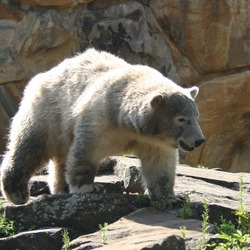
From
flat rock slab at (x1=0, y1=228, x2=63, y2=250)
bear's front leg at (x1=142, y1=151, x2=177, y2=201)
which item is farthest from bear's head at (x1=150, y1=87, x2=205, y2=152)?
flat rock slab at (x1=0, y1=228, x2=63, y2=250)

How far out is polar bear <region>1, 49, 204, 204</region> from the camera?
7285mm

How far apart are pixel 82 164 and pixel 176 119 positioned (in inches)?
36.4

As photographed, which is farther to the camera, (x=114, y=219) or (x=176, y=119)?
(x=176, y=119)

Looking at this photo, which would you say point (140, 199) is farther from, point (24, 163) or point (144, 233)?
point (24, 163)

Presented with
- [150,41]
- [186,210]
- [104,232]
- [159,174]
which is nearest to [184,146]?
[159,174]

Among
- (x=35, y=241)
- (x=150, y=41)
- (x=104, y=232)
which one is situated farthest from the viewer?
(x=150, y=41)

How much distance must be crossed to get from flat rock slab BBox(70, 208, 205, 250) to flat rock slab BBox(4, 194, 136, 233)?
222 mm

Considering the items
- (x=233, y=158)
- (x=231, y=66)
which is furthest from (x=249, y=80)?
(x=233, y=158)

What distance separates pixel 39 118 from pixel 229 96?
602 centimetres

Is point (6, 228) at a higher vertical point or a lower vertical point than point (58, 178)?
higher

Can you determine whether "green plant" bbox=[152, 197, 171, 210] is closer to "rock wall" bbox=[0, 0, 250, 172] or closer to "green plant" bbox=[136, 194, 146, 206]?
"green plant" bbox=[136, 194, 146, 206]

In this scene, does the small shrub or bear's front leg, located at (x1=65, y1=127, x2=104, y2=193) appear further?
bear's front leg, located at (x1=65, y1=127, x2=104, y2=193)

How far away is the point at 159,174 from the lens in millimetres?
7504

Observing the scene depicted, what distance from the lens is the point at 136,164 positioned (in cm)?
844
